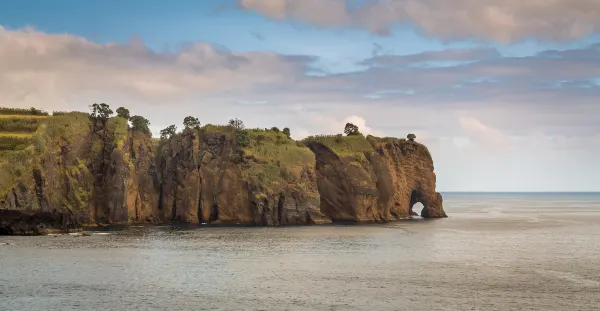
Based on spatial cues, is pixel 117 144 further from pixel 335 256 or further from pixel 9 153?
pixel 335 256

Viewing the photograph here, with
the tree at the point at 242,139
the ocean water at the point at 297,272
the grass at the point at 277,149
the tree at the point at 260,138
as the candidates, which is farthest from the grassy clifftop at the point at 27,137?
the tree at the point at 260,138

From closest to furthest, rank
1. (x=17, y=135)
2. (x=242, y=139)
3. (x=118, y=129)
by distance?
1. (x=17, y=135)
2. (x=118, y=129)
3. (x=242, y=139)

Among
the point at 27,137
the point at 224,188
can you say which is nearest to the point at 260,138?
the point at 224,188

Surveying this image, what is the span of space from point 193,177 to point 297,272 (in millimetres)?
101818

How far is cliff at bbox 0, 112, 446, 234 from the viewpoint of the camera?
172750 millimetres

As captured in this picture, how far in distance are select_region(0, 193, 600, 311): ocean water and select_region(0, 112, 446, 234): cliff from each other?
33815 mm

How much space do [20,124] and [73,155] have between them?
15723 millimetres

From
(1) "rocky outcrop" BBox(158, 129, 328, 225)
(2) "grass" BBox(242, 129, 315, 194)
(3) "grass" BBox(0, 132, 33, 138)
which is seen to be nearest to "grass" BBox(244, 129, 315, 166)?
(2) "grass" BBox(242, 129, 315, 194)

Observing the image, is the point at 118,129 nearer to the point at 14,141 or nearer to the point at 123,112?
the point at 123,112

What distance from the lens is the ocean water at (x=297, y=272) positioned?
70.8m

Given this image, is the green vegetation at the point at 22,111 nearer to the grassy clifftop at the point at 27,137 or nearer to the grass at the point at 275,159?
the grassy clifftop at the point at 27,137

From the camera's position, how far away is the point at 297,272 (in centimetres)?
9162

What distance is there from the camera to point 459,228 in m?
175

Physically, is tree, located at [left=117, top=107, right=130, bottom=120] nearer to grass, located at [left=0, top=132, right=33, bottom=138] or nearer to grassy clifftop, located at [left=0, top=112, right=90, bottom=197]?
grassy clifftop, located at [left=0, top=112, right=90, bottom=197]
